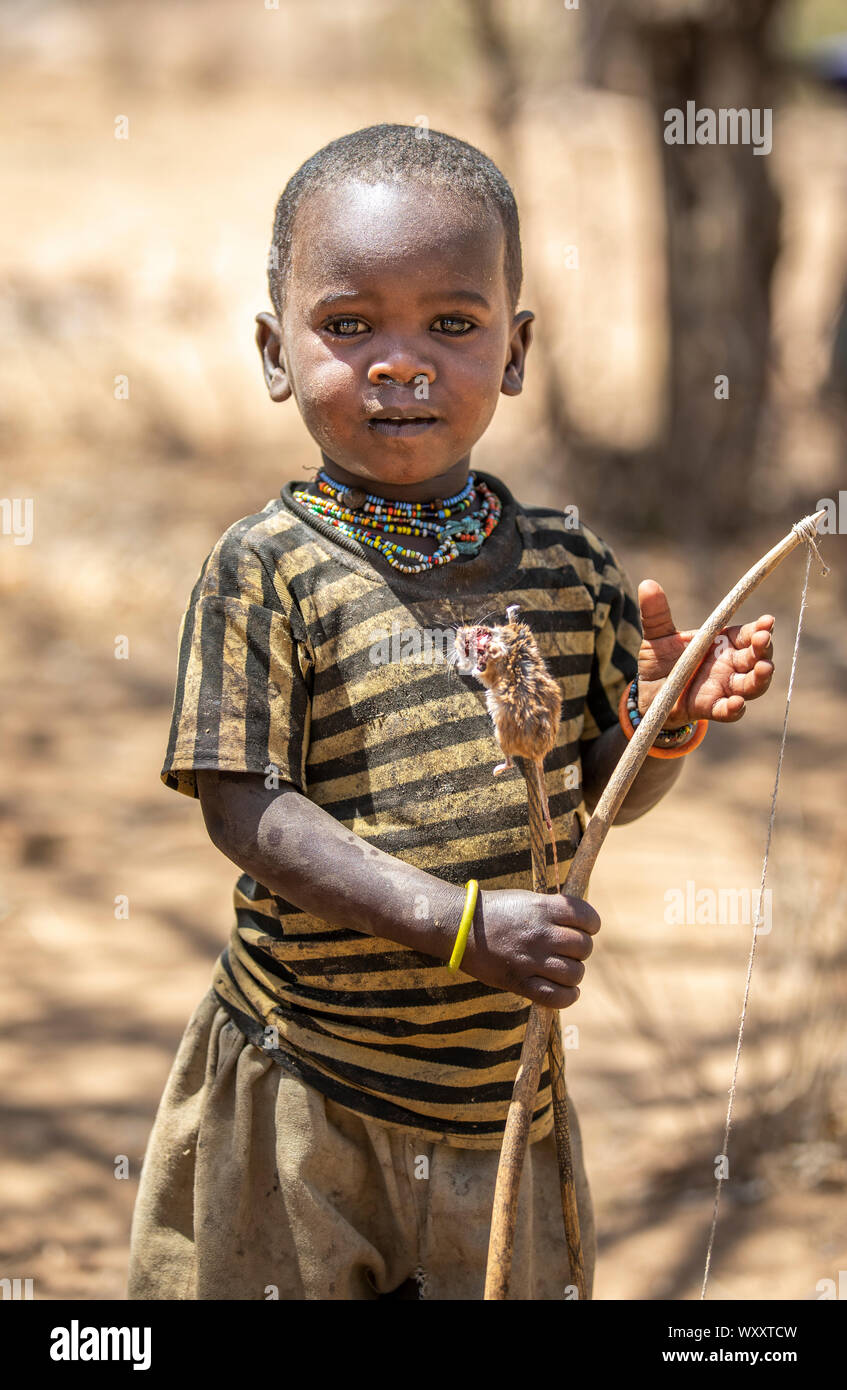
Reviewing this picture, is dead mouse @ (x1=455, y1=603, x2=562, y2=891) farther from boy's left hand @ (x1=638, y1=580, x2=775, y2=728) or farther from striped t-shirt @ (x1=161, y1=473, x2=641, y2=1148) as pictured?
striped t-shirt @ (x1=161, y1=473, x2=641, y2=1148)

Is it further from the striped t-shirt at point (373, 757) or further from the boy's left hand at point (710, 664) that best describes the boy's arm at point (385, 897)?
the boy's left hand at point (710, 664)

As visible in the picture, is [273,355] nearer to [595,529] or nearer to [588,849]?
[588,849]

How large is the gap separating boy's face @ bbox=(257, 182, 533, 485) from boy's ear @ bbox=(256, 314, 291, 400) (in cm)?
8

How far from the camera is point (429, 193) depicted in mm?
1498

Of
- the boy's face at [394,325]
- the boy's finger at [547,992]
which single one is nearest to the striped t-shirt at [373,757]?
the boy's face at [394,325]

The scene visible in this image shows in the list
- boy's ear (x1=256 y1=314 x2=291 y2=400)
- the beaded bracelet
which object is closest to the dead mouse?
the beaded bracelet

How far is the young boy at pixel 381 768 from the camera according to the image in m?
1.45

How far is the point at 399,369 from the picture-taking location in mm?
1475

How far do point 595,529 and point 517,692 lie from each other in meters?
5.43

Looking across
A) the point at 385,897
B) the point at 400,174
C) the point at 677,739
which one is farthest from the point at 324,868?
the point at 400,174

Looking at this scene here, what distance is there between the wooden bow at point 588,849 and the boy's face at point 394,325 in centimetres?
38

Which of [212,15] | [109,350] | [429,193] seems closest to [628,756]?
[429,193]

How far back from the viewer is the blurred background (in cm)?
299

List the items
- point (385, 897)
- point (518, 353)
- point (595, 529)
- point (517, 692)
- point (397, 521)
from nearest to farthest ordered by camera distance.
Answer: point (517, 692), point (385, 897), point (397, 521), point (518, 353), point (595, 529)
